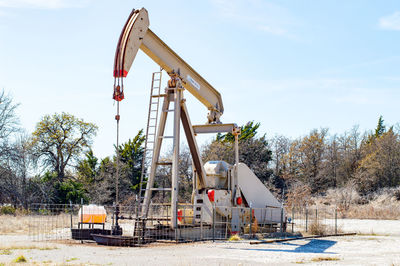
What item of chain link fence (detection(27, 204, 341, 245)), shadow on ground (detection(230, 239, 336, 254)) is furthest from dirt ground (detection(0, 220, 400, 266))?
chain link fence (detection(27, 204, 341, 245))

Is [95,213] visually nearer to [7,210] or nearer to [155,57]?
[155,57]

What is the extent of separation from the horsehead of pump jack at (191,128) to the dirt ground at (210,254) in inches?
79.1

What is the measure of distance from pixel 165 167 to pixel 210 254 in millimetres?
26595

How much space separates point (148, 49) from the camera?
13953 millimetres

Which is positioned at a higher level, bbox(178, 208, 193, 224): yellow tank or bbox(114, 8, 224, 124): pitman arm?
Answer: bbox(114, 8, 224, 124): pitman arm

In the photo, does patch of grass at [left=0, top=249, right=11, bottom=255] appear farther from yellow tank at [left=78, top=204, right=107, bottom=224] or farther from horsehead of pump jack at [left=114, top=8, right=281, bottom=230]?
yellow tank at [left=78, top=204, right=107, bottom=224]

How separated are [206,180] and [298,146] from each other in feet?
105

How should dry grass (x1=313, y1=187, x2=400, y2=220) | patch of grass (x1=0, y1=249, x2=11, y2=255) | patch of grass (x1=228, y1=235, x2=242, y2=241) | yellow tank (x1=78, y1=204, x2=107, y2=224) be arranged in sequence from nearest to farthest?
1. patch of grass (x1=0, y1=249, x2=11, y2=255)
2. patch of grass (x1=228, y1=235, x2=242, y2=241)
3. yellow tank (x1=78, y1=204, x2=107, y2=224)
4. dry grass (x1=313, y1=187, x2=400, y2=220)

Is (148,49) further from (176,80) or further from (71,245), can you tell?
(71,245)

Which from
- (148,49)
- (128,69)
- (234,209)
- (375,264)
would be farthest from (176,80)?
(375,264)

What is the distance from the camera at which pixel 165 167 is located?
124ft

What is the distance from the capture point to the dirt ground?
32.1ft

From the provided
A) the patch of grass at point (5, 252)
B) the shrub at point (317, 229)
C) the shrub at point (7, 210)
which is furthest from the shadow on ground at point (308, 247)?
the shrub at point (7, 210)

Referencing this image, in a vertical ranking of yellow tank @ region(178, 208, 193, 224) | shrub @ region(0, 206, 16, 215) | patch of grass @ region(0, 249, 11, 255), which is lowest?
shrub @ region(0, 206, 16, 215)
